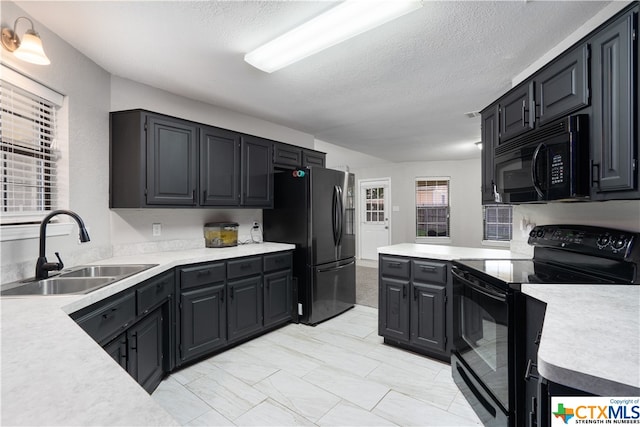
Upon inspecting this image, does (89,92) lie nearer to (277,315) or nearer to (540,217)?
(277,315)

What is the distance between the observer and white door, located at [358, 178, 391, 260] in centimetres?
729

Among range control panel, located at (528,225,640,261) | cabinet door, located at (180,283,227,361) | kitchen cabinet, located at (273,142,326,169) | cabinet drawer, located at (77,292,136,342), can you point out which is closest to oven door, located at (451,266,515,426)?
range control panel, located at (528,225,640,261)

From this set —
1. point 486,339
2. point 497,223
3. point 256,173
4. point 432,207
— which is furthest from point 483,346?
point 432,207

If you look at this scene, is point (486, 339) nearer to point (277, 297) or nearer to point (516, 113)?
point (516, 113)

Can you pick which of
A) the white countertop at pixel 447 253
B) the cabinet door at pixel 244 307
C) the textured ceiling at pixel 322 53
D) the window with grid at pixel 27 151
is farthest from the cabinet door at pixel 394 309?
the window with grid at pixel 27 151

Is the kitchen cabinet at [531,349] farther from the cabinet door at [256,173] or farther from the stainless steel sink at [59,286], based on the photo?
the cabinet door at [256,173]

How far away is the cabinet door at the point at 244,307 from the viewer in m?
2.86

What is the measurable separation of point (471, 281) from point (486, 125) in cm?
137

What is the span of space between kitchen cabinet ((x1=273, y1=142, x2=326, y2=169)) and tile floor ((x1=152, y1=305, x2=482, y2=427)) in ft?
6.64

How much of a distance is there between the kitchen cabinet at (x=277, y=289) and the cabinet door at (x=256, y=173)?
2.25 ft

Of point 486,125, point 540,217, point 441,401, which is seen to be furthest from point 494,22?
point 441,401

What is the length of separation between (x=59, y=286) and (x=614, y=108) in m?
3.15

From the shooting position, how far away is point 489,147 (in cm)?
254

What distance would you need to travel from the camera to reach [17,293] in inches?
62.2
